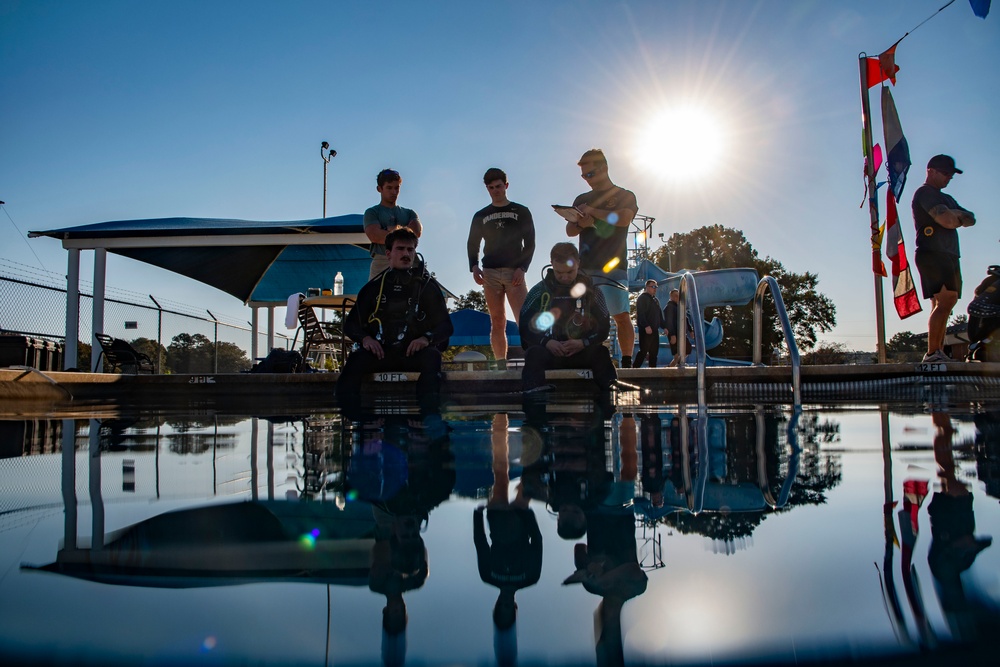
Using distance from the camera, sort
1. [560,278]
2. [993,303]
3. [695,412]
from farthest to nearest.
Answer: [993,303] < [560,278] < [695,412]

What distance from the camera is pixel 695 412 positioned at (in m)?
2.95

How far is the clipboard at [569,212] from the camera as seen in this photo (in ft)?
15.1

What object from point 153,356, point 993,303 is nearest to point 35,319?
point 153,356

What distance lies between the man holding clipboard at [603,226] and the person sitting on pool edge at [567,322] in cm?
84

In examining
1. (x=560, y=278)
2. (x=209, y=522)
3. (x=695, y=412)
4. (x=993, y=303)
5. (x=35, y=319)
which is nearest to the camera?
(x=209, y=522)

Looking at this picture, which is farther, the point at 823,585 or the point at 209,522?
the point at 209,522

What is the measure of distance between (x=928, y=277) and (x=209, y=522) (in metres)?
5.79

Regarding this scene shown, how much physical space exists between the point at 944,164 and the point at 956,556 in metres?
5.53

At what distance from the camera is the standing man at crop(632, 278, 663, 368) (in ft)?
28.3

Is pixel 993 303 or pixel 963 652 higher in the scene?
pixel 993 303

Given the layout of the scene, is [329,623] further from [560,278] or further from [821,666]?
[560,278]

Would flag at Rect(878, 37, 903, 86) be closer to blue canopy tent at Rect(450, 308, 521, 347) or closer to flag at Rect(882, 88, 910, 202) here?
flag at Rect(882, 88, 910, 202)

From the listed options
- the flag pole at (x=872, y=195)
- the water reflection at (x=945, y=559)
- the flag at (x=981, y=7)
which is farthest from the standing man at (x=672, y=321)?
the water reflection at (x=945, y=559)

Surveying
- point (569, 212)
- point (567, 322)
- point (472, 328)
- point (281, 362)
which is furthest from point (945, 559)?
point (472, 328)
